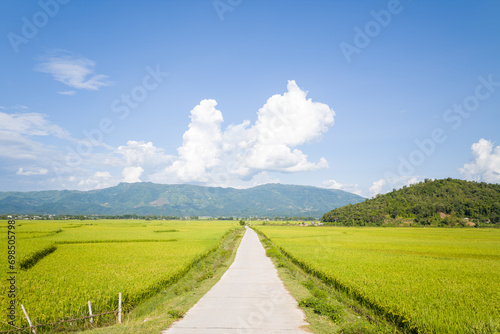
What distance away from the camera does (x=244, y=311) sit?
11.2 metres

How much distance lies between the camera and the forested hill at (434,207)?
109069mm

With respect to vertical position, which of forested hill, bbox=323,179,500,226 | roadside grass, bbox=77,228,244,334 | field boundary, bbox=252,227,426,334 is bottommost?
roadside grass, bbox=77,228,244,334

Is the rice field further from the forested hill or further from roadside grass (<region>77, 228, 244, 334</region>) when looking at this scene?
the forested hill

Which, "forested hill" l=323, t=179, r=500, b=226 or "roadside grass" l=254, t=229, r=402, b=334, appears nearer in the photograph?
"roadside grass" l=254, t=229, r=402, b=334

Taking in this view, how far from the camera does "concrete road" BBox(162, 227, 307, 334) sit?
30.6 feet

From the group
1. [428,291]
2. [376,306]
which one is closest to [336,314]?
[376,306]

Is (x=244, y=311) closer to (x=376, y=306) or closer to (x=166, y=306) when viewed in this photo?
(x=166, y=306)

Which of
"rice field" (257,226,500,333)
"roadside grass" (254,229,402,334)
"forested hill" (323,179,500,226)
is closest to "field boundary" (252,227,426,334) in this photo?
"rice field" (257,226,500,333)

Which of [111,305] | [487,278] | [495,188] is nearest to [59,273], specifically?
[111,305]

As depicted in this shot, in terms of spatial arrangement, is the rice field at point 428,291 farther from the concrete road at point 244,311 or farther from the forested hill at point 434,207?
the forested hill at point 434,207

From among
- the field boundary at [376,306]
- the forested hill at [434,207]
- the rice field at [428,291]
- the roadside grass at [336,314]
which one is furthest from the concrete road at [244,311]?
the forested hill at [434,207]

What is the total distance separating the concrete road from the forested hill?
402ft

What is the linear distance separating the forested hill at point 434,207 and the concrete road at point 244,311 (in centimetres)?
12247

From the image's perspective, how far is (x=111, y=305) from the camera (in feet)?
38.1
